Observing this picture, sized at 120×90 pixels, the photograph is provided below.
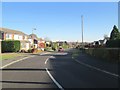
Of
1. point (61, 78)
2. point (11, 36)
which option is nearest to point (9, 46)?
point (11, 36)

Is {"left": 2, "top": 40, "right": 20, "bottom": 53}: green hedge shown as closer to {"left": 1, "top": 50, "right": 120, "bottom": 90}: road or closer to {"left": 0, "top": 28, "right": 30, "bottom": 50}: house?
{"left": 0, "top": 28, "right": 30, "bottom": 50}: house

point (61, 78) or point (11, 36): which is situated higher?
point (11, 36)

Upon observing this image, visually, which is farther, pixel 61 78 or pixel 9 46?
pixel 9 46

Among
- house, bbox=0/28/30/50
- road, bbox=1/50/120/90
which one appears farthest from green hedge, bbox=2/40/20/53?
road, bbox=1/50/120/90

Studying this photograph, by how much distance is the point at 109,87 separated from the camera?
13133 mm

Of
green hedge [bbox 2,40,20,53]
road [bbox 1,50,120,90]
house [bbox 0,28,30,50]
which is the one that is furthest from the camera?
house [bbox 0,28,30,50]

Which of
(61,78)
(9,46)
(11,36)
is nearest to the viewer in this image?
(61,78)

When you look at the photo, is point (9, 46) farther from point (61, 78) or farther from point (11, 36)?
point (61, 78)

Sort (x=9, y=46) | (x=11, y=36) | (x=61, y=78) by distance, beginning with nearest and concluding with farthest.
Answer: (x=61, y=78), (x=9, y=46), (x=11, y=36)

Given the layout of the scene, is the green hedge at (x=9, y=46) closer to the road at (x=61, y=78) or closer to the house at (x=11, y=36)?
the house at (x=11, y=36)

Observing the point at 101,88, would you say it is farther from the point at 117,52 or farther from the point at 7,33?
the point at 7,33

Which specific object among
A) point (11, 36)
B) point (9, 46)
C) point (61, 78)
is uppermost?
point (11, 36)

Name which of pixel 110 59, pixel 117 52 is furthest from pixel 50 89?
pixel 110 59

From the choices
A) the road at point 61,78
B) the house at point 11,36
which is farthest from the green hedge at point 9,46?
the road at point 61,78
